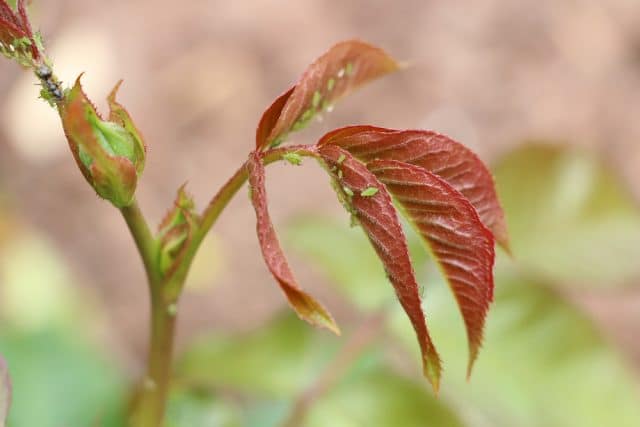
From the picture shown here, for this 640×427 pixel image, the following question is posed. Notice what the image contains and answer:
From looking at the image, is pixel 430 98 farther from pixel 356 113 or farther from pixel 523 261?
pixel 523 261

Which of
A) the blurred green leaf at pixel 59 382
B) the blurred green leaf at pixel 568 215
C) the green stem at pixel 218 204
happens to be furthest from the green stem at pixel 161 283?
the blurred green leaf at pixel 568 215

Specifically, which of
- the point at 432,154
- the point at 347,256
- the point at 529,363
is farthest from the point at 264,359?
the point at 432,154

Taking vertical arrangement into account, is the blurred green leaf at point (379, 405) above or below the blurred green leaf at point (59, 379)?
below

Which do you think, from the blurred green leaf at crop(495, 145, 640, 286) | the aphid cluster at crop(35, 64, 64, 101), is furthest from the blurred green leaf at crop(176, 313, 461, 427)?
the aphid cluster at crop(35, 64, 64, 101)

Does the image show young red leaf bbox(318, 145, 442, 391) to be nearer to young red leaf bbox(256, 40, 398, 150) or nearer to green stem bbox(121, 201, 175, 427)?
young red leaf bbox(256, 40, 398, 150)

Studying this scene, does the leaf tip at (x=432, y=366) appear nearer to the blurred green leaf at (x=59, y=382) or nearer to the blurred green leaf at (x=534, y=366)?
the blurred green leaf at (x=534, y=366)

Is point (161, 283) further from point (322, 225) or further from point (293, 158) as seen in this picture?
point (322, 225)
